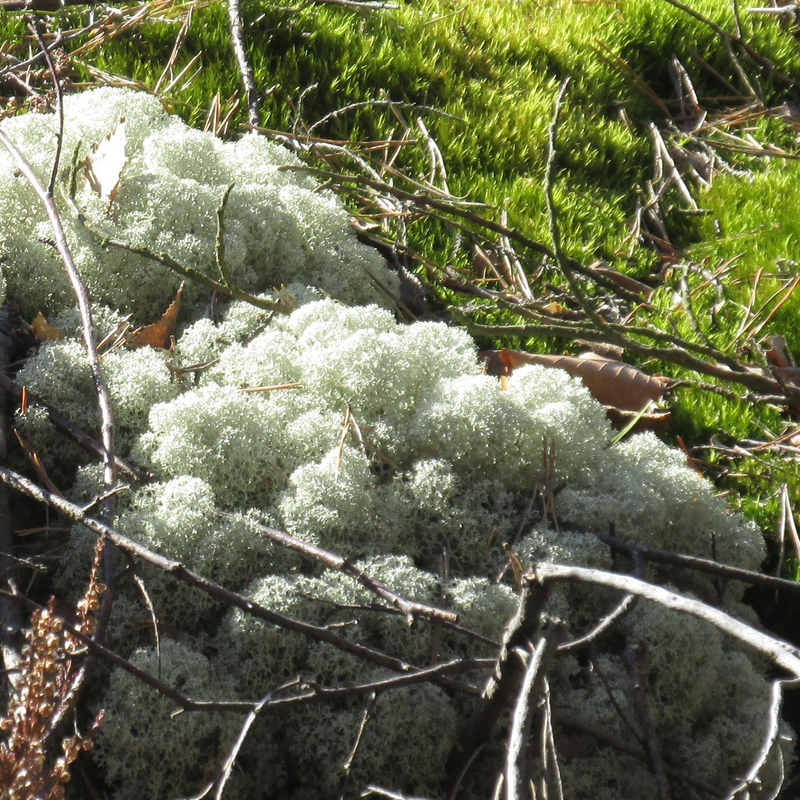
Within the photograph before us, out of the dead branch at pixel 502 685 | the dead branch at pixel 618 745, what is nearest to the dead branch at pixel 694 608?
the dead branch at pixel 502 685

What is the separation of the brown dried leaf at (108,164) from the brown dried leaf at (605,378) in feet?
3.37

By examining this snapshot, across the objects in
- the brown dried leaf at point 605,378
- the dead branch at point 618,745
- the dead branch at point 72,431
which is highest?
the dead branch at point 72,431

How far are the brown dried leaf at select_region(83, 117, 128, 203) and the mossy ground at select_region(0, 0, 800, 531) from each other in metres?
0.89

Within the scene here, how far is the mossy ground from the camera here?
3.10m

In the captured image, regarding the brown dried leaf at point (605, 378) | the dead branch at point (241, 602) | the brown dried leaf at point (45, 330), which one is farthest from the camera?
the brown dried leaf at point (605, 378)

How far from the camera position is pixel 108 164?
227 centimetres

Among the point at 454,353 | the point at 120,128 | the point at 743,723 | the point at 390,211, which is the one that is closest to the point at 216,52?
the point at 390,211

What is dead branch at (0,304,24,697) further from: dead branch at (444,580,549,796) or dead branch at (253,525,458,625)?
dead branch at (444,580,549,796)

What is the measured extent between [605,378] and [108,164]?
4.49ft

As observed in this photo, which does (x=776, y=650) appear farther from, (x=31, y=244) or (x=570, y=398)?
(x=31, y=244)

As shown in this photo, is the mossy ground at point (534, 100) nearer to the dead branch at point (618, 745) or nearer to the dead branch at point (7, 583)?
the dead branch at point (618, 745)

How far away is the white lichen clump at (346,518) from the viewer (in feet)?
4.99

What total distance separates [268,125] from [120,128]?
1015 mm

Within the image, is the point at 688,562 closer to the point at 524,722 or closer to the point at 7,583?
the point at 524,722
